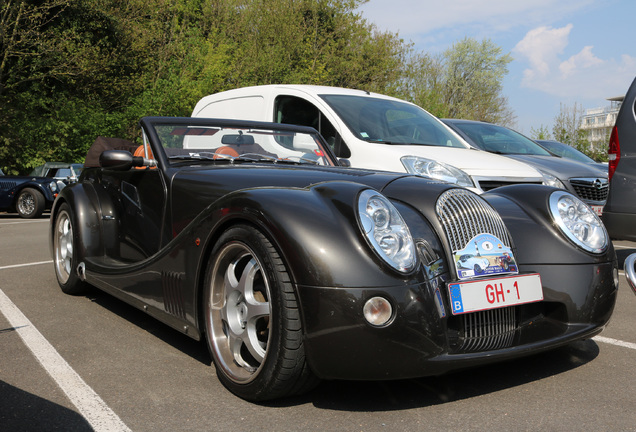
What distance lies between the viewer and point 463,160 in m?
6.21

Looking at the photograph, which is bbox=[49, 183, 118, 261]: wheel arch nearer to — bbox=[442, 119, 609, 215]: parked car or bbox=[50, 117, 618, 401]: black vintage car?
bbox=[50, 117, 618, 401]: black vintage car

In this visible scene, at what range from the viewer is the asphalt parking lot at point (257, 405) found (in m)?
2.60

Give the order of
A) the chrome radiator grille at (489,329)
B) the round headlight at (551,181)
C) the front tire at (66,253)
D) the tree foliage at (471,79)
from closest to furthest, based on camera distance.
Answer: the chrome radiator grille at (489,329), the front tire at (66,253), the round headlight at (551,181), the tree foliage at (471,79)

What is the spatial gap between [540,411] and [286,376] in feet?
3.59

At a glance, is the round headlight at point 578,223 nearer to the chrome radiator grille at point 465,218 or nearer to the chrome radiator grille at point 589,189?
the chrome radiator grille at point 465,218

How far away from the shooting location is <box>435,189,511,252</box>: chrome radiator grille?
9.79 ft

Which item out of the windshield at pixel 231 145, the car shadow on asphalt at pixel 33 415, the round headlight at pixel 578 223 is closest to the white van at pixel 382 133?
the windshield at pixel 231 145

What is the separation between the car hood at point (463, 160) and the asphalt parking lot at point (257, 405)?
2336mm

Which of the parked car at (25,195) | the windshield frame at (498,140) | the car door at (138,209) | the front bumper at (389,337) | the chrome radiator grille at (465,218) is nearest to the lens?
the front bumper at (389,337)

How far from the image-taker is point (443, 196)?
3.13 metres

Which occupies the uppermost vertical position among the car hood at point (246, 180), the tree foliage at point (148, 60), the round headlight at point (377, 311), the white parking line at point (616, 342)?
the tree foliage at point (148, 60)

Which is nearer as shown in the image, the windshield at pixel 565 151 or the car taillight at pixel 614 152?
the car taillight at pixel 614 152

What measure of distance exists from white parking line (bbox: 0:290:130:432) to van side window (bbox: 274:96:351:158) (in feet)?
10.6

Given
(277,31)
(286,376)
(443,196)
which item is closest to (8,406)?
(286,376)
